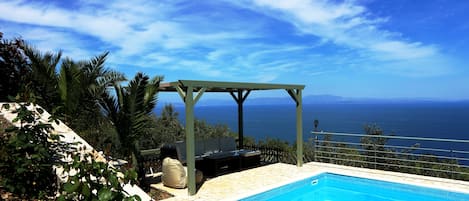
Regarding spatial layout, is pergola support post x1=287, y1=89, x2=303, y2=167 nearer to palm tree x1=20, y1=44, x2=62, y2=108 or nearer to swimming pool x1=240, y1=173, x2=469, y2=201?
swimming pool x1=240, y1=173, x2=469, y2=201

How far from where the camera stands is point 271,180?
860cm

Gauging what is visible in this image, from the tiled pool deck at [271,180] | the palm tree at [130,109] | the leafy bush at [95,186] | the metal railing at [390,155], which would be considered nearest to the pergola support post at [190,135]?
the tiled pool deck at [271,180]

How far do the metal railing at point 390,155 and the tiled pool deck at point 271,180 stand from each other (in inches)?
13.6

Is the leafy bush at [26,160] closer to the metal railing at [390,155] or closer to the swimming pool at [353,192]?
the swimming pool at [353,192]

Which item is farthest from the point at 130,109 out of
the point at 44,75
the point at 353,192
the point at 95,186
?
the point at 353,192

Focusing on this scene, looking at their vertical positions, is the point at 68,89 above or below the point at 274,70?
below

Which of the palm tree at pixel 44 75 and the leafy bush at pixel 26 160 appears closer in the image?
the leafy bush at pixel 26 160

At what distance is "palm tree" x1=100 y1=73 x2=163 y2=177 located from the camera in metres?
6.94

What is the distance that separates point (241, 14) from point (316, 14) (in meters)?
2.96

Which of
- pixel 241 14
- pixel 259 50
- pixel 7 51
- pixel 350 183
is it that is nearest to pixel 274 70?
pixel 259 50

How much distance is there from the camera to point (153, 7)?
10.9m

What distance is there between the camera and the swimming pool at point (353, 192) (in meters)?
7.61

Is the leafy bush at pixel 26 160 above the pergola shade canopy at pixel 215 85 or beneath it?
beneath

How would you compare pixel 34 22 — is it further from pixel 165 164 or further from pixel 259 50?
pixel 259 50
